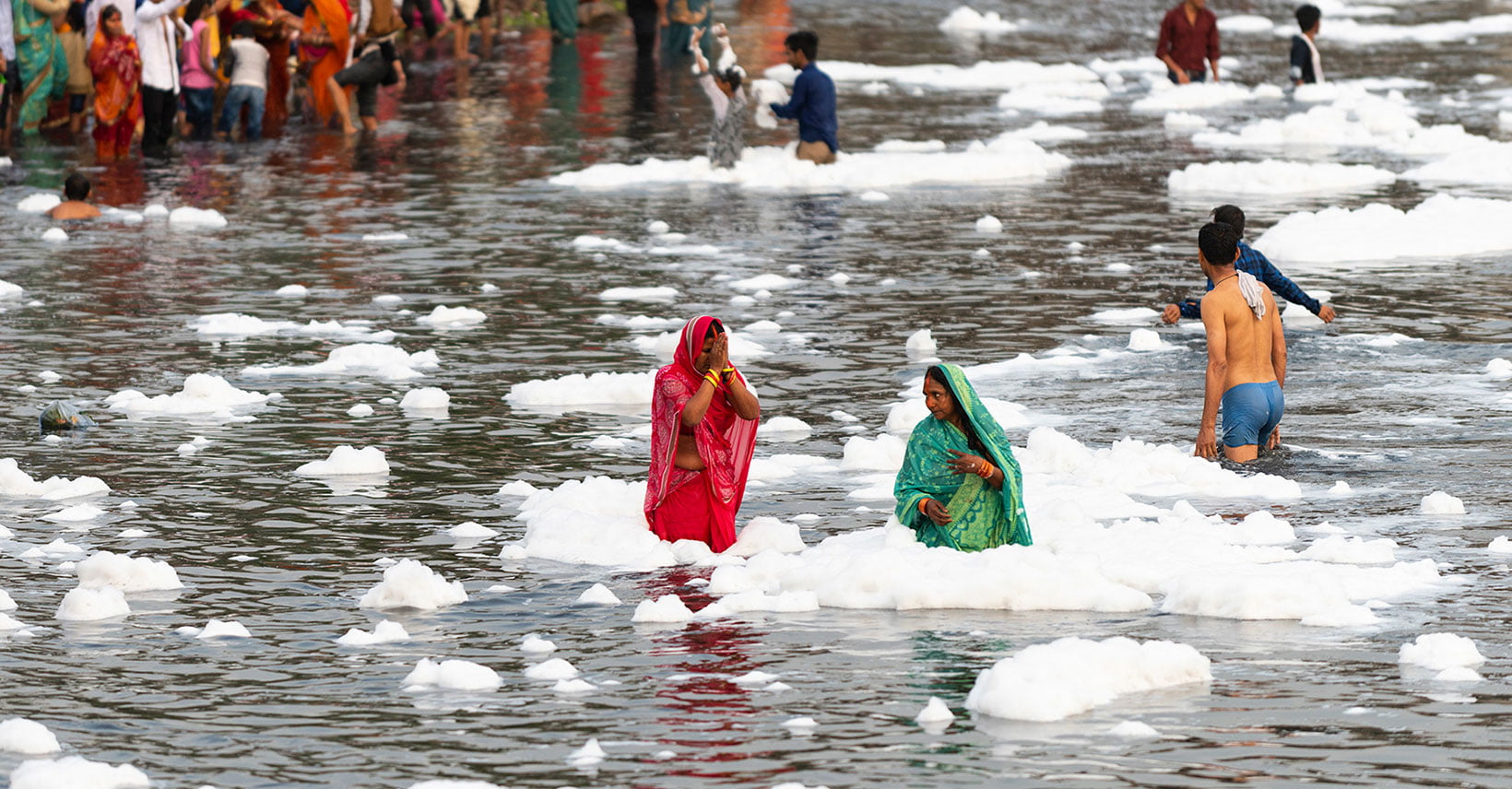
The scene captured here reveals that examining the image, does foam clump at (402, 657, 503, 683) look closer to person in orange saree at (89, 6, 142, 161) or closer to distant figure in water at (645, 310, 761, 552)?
distant figure in water at (645, 310, 761, 552)

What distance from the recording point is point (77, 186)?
57.5 ft

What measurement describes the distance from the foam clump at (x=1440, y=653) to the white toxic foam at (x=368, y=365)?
6.69 m

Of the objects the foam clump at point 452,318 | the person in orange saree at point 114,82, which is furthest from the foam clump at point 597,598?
the person in orange saree at point 114,82

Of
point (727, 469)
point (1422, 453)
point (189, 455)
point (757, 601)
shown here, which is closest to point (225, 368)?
point (189, 455)

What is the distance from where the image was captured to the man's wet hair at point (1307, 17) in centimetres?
2428

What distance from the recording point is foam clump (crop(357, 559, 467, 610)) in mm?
7766

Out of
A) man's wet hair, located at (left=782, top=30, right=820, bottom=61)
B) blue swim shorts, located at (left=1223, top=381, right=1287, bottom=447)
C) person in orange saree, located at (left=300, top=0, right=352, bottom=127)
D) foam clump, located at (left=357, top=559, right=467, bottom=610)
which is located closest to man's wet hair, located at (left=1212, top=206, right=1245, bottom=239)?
blue swim shorts, located at (left=1223, top=381, right=1287, bottom=447)

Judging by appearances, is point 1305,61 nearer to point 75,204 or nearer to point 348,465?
point 75,204

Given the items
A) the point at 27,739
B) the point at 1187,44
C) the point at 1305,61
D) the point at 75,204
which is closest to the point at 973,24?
the point at 1187,44

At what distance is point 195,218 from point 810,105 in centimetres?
542

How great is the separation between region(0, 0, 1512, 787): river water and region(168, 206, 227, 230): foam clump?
26 cm

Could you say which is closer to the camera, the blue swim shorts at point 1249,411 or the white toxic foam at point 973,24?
the blue swim shorts at point 1249,411

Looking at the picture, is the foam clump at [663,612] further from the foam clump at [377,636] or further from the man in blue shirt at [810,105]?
the man in blue shirt at [810,105]

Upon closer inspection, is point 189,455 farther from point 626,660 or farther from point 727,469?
point 626,660
